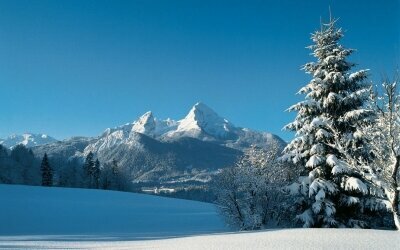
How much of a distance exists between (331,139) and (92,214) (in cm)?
3971

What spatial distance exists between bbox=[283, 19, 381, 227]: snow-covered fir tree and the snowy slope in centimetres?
1823

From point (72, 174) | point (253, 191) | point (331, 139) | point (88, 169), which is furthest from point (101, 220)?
point (72, 174)

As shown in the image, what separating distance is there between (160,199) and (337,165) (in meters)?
58.1

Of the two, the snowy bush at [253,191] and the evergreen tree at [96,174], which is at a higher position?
the evergreen tree at [96,174]

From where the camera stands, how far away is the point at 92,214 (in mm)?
55438

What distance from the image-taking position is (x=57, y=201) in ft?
198

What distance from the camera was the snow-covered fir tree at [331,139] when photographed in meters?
24.1

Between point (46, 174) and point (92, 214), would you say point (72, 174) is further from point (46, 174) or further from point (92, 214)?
point (92, 214)

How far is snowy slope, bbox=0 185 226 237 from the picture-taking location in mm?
43844

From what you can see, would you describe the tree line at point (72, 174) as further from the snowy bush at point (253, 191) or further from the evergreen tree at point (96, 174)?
the snowy bush at point (253, 191)

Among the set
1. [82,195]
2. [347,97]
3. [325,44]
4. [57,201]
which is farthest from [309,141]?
[82,195]

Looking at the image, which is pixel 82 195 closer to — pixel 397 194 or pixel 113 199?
pixel 113 199

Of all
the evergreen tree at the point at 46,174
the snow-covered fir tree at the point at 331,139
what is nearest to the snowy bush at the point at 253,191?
the snow-covered fir tree at the point at 331,139

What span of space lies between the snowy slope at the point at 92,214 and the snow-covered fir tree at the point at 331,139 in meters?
18.2
